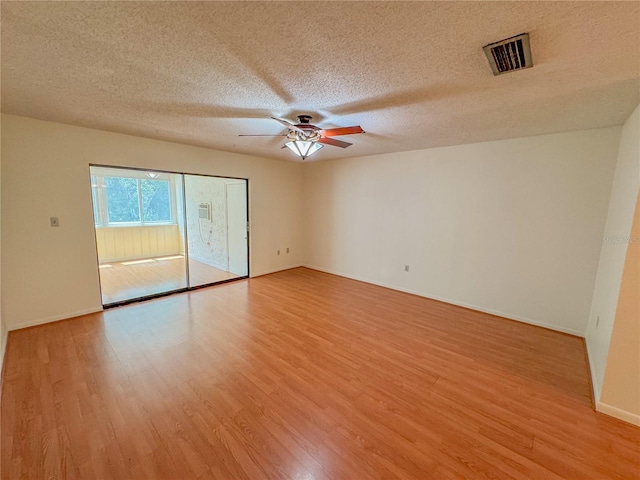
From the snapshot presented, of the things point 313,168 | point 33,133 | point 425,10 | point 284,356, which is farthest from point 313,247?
point 425,10

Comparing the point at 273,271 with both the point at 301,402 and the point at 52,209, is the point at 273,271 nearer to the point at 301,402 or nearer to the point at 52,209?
the point at 52,209

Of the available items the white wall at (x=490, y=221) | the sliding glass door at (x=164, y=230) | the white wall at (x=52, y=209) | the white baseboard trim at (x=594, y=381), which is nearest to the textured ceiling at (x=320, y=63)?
the white wall at (x=52, y=209)

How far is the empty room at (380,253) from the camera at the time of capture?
4.82ft

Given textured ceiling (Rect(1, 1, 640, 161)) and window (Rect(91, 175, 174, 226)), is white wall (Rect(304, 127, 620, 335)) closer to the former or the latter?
textured ceiling (Rect(1, 1, 640, 161))

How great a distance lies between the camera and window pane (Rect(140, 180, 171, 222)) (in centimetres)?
675

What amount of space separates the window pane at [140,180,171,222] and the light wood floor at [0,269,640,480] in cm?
408

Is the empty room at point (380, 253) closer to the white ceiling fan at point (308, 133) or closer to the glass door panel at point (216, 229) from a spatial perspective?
the white ceiling fan at point (308, 133)

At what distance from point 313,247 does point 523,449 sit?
4.87 meters

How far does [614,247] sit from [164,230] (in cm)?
836

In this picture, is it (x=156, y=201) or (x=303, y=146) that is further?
(x=156, y=201)

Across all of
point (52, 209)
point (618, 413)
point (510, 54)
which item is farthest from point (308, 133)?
point (618, 413)

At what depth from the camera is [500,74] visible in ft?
5.81

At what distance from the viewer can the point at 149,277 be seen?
5168mm

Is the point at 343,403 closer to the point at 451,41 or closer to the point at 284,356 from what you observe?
the point at 284,356
